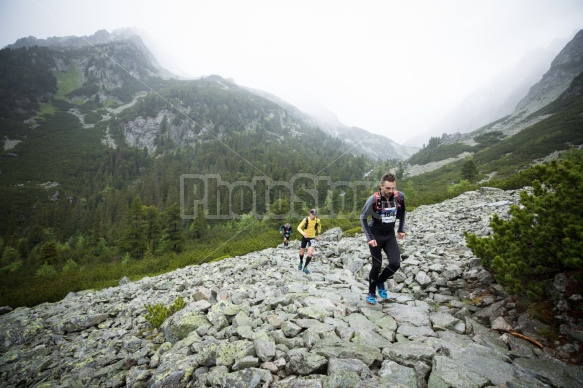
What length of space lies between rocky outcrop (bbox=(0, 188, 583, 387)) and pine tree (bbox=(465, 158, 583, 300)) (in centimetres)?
36

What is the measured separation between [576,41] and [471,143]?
7556 inches

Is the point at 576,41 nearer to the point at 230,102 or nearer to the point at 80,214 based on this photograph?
the point at 230,102

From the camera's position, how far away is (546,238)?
4.36m

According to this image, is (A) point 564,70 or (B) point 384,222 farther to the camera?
(A) point 564,70

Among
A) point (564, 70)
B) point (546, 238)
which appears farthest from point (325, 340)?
point (564, 70)

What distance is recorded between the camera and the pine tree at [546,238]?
3.90m

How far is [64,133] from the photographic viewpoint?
124250 millimetres

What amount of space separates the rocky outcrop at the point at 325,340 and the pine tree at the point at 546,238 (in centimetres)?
36

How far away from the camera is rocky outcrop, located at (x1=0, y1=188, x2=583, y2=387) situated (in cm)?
330

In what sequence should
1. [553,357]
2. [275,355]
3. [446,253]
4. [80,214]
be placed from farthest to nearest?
1. [80,214]
2. [446,253]
3. [275,355]
4. [553,357]

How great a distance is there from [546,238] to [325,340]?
15.0ft

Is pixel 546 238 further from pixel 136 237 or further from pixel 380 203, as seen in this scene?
pixel 136 237

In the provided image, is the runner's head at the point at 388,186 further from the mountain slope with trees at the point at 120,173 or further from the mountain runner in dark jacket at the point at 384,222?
the mountain slope with trees at the point at 120,173

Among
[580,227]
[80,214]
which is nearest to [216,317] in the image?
[580,227]
